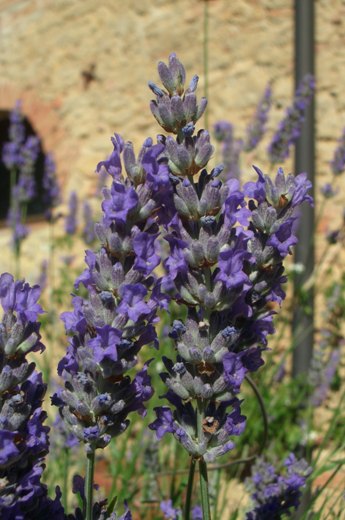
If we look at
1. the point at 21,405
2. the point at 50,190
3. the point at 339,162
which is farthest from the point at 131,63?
the point at 21,405

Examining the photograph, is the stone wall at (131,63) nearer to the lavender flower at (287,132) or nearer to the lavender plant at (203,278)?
the lavender flower at (287,132)

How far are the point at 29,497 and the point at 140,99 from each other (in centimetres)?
478

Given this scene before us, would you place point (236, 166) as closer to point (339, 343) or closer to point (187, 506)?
point (339, 343)

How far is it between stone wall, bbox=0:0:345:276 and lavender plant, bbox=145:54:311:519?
3.52m

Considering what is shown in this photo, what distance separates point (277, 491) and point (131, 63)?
4.51 m

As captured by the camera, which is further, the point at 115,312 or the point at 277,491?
the point at 277,491

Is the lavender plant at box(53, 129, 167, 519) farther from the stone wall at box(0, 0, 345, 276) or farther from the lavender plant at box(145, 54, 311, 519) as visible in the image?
the stone wall at box(0, 0, 345, 276)

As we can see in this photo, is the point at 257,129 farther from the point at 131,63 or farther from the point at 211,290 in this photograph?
the point at 131,63

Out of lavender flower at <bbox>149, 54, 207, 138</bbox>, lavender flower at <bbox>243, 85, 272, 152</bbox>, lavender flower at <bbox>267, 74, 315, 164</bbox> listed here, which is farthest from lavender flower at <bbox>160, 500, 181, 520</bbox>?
lavender flower at <bbox>243, 85, 272, 152</bbox>

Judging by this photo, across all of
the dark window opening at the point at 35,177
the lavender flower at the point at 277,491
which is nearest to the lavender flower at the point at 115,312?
the lavender flower at the point at 277,491

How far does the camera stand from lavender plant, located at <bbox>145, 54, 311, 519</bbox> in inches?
41.4

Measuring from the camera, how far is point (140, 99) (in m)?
5.50

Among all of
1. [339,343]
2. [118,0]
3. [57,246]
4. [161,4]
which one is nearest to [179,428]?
→ [339,343]

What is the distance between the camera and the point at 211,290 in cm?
106
